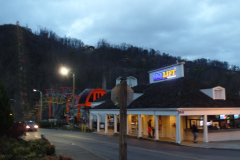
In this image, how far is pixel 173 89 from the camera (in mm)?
22859

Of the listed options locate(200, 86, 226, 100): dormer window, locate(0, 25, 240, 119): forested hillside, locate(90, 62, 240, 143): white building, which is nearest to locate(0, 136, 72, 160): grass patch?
locate(90, 62, 240, 143): white building

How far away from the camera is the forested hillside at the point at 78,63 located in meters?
123

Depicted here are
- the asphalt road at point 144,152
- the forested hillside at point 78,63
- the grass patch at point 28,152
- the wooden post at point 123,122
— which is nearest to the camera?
the wooden post at point 123,122

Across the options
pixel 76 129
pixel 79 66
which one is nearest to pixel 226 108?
pixel 76 129

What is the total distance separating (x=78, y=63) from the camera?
16200 cm

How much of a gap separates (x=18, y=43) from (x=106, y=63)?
76338 mm

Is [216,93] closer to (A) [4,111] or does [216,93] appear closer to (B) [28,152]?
(B) [28,152]

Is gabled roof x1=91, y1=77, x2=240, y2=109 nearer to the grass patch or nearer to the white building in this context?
the white building

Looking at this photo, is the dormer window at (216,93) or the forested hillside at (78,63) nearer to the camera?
the dormer window at (216,93)

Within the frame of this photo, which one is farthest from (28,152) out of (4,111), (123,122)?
(123,122)

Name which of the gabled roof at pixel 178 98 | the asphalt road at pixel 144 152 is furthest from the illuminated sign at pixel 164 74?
the asphalt road at pixel 144 152

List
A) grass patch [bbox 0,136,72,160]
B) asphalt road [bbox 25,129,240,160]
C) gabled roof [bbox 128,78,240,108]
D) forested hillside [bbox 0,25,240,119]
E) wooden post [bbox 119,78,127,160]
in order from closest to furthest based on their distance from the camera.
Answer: wooden post [bbox 119,78,127,160], grass patch [bbox 0,136,72,160], asphalt road [bbox 25,129,240,160], gabled roof [bbox 128,78,240,108], forested hillside [bbox 0,25,240,119]

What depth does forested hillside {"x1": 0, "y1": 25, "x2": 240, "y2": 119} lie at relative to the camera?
123 m

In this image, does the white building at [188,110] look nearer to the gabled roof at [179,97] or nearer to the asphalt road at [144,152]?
the gabled roof at [179,97]
